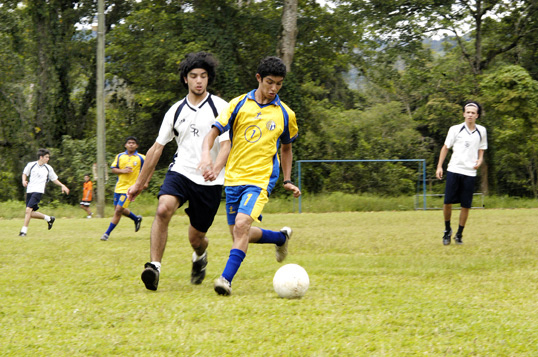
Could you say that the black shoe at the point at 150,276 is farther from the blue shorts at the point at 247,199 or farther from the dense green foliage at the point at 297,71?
the dense green foliage at the point at 297,71

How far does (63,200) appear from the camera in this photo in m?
27.2

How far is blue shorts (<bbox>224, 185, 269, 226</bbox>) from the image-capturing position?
5950 mm

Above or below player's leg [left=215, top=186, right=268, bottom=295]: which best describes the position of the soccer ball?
below

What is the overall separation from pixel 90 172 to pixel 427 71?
50.5ft

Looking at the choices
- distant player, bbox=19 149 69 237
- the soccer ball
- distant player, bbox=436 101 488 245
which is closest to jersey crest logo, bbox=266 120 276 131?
the soccer ball

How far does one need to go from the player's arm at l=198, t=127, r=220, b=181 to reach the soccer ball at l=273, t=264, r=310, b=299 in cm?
107

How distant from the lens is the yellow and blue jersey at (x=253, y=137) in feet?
19.9

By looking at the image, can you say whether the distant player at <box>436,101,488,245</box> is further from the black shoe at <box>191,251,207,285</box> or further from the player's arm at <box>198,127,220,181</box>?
the player's arm at <box>198,127,220,181</box>

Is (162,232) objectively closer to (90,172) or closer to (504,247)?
(504,247)

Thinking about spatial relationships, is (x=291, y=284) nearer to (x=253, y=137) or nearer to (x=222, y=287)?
(x=222, y=287)

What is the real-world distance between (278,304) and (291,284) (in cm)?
28

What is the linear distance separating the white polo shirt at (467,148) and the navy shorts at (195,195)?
17.6 ft

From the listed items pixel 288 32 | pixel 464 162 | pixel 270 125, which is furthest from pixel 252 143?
pixel 288 32

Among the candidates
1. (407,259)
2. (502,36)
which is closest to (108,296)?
(407,259)
